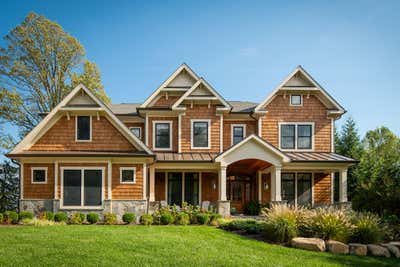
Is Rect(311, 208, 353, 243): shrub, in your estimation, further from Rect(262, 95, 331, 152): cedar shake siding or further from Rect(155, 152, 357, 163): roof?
Rect(262, 95, 331, 152): cedar shake siding

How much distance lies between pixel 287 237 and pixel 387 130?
3925 centimetres

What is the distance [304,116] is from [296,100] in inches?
43.1

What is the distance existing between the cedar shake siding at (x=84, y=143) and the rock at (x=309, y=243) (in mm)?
9645

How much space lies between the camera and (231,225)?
43.1ft

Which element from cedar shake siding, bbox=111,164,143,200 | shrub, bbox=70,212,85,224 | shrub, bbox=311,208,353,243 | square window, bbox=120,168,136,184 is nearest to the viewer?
shrub, bbox=311,208,353,243

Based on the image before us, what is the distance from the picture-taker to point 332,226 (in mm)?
10664

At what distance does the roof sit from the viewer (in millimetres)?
18578

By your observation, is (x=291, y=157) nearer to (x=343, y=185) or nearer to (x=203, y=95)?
(x=343, y=185)

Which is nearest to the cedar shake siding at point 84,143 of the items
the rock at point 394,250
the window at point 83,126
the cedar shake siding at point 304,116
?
the window at point 83,126

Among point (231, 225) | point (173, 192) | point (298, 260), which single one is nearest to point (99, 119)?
point (173, 192)

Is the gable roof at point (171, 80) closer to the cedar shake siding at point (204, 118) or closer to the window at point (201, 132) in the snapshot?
the cedar shake siding at point (204, 118)

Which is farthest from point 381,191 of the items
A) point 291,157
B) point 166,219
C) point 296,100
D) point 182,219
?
point 166,219

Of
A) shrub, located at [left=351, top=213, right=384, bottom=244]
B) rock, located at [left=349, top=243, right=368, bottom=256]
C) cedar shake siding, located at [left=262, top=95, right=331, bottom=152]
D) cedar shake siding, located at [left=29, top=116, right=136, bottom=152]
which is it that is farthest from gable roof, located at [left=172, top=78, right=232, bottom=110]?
rock, located at [left=349, top=243, right=368, bottom=256]

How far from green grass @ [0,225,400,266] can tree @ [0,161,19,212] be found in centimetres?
1408
